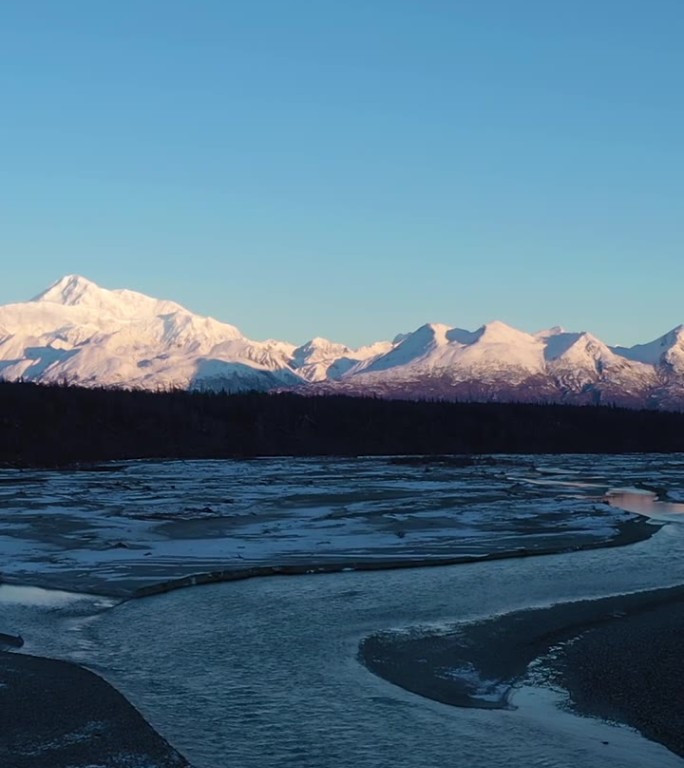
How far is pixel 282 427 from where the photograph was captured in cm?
7588

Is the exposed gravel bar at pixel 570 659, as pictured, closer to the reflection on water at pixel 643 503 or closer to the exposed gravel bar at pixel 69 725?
the exposed gravel bar at pixel 69 725

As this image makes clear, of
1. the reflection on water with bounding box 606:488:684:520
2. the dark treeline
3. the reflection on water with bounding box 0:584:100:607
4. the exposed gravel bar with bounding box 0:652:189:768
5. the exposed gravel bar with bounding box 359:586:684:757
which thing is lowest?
the reflection on water with bounding box 0:584:100:607

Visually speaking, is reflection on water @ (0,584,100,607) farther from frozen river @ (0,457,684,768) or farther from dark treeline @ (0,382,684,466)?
dark treeline @ (0,382,684,466)

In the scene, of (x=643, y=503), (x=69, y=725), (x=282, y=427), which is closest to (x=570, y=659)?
(x=69, y=725)

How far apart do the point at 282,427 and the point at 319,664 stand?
6603 cm

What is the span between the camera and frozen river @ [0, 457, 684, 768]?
746 centimetres

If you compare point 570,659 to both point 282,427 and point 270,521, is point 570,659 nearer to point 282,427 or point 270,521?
point 270,521

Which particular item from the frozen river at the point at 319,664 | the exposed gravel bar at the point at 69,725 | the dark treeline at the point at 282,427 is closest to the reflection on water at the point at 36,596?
the frozen river at the point at 319,664

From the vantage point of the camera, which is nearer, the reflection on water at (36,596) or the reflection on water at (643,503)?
the reflection on water at (36,596)

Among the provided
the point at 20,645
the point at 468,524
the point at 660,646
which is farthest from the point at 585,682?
the point at 468,524

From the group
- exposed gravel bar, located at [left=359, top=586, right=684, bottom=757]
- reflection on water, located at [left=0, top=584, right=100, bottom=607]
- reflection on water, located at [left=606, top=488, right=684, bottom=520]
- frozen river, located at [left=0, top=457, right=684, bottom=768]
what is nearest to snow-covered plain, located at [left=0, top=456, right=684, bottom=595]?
reflection on water, located at [left=0, top=584, right=100, bottom=607]

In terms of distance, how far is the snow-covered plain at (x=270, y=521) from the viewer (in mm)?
16500

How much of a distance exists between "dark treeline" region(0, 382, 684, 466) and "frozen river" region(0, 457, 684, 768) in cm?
3940

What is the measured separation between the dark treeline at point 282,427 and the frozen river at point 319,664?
39.4 meters
